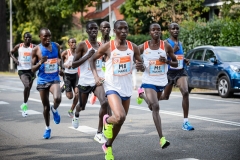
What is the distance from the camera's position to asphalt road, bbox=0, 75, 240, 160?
7566 mm

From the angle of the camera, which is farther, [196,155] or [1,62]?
[1,62]

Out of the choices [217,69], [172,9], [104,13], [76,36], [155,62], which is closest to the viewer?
[155,62]

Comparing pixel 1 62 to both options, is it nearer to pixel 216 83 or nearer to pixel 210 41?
pixel 210 41

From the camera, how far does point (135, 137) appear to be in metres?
9.25

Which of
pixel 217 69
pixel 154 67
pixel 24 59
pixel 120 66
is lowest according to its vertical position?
pixel 217 69

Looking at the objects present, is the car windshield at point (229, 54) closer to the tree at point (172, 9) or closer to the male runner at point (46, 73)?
the male runner at point (46, 73)

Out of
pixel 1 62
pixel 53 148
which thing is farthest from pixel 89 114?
pixel 1 62

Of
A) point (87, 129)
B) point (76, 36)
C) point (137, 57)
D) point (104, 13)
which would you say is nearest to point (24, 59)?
point (87, 129)

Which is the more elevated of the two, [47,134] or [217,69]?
[217,69]

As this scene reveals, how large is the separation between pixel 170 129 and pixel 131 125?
1.08 m

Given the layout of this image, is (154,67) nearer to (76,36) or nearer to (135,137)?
(135,137)

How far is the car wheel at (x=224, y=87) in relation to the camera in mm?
16828

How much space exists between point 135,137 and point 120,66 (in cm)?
234

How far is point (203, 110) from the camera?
13.3 m
